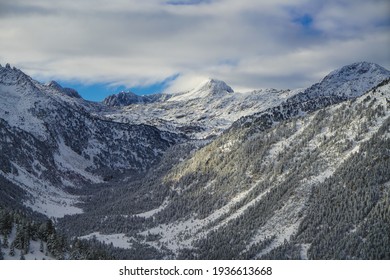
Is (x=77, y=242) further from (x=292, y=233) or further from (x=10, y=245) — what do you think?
(x=292, y=233)

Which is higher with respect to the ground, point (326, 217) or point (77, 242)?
point (326, 217)

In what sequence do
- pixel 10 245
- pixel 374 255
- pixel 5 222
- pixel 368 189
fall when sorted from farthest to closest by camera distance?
pixel 368 189
pixel 374 255
pixel 5 222
pixel 10 245
